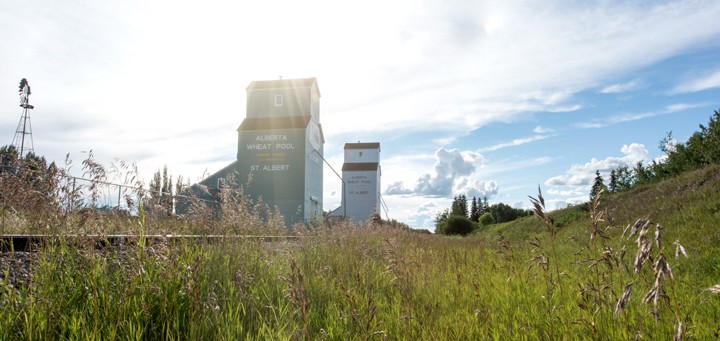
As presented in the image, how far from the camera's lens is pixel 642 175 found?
2456cm

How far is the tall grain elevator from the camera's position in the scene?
30859 mm

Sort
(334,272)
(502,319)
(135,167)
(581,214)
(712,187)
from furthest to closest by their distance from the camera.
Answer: (581,214)
(712,187)
(334,272)
(135,167)
(502,319)

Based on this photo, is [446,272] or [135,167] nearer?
[135,167]

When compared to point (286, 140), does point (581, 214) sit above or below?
below

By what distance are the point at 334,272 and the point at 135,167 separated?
286 centimetres

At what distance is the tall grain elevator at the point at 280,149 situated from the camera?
3086cm

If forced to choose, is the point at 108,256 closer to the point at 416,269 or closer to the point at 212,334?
the point at 212,334

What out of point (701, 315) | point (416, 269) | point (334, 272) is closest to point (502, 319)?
point (701, 315)

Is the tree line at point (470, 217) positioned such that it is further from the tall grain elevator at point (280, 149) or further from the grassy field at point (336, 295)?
the grassy field at point (336, 295)

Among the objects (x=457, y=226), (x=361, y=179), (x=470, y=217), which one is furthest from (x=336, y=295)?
(x=470, y=217)

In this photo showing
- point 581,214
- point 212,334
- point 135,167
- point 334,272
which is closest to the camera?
point 212,334

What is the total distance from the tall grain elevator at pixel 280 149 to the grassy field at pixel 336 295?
2403 cm

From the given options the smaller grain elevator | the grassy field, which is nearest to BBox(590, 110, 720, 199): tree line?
the grassy field

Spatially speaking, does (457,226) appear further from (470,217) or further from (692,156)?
(470,217)
